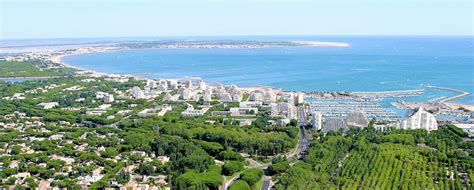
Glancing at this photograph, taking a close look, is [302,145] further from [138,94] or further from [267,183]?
[138,94]

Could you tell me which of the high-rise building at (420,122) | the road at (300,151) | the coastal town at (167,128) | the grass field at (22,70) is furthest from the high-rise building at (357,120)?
the grass field at (22,70)

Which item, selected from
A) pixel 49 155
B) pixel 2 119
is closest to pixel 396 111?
pixel 49 155

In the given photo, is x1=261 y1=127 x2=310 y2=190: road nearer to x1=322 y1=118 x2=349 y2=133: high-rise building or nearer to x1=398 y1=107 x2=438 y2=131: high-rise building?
x1=322 y1=118 x2=349 y2=133: high-rise building

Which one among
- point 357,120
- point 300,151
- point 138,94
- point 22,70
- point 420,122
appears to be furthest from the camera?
point 22,70

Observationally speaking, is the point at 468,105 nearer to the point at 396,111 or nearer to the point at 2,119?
the point at 396,111

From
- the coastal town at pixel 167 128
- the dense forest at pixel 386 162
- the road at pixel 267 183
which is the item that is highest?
the dense forest at pixel 386 162

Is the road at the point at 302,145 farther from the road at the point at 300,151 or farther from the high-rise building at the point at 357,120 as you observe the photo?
the high-rise building at the point at 357,120

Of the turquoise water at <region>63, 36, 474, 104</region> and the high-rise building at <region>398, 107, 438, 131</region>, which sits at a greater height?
the high-rise building at <region>398, 107, 438, 131</region>

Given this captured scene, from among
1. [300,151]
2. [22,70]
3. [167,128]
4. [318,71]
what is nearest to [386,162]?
[300,151]

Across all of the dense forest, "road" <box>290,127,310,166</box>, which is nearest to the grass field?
"road" <box>290,127,310,166</box>
